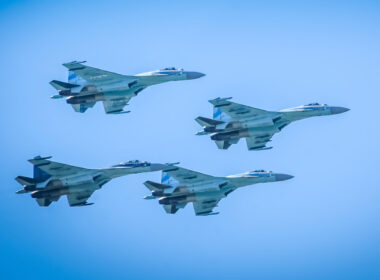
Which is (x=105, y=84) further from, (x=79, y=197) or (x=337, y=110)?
(x=337, y=110)

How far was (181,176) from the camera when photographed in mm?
89562

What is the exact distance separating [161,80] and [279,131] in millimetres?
10775

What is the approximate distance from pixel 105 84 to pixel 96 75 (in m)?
1.09

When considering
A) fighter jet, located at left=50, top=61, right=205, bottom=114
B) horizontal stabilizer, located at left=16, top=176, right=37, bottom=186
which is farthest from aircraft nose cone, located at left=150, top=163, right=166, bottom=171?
horizontal stabilizer, located at left=16, top=176, right=37, bottom=186

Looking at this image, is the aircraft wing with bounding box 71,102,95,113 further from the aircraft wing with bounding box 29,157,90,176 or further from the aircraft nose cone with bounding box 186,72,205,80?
the aircraft nose cone with bounding box 186,72,205,80

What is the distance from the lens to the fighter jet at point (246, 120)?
299ft

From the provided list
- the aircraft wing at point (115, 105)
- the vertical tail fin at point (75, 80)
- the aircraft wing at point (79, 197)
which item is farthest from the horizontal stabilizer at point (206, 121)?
the aircraft wing at point (79, 197)

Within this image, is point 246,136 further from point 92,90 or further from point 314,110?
point 92,90

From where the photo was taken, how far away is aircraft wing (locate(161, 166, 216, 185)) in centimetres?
8931

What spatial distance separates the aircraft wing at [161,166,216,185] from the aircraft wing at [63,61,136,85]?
27.0ft

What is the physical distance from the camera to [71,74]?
3602 inches

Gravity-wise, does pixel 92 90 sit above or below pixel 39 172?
above

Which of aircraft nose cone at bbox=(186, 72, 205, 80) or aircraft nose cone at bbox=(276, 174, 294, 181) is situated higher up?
aircraft nose cone at bbox=(186, 72, 205, 80)

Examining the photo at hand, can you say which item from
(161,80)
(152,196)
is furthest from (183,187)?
(161,80)
